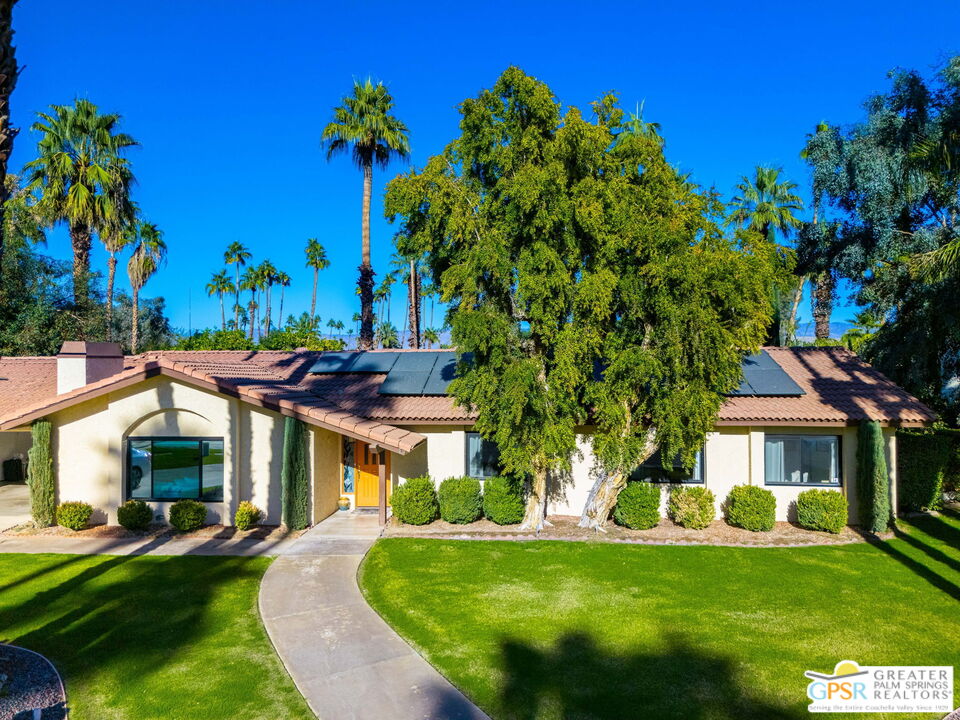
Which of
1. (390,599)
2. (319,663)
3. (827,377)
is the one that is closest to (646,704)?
(319,663)

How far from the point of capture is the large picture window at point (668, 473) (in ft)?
52.9

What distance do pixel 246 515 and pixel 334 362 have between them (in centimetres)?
679

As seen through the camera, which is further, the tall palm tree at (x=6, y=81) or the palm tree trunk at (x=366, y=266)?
the palm tree trunk at (x=366, y=266)

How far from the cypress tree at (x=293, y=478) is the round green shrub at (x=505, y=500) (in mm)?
4693

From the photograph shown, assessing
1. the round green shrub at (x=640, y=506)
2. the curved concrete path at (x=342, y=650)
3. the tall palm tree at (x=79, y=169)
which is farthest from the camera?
the tall palm tree at (x=79, y=169)

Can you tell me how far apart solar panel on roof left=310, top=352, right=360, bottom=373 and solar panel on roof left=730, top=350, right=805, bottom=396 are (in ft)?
39.4

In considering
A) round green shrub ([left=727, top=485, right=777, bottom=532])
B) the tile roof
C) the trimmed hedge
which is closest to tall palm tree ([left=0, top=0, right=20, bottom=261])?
the tile roof

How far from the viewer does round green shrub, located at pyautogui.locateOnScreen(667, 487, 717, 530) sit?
15.2m

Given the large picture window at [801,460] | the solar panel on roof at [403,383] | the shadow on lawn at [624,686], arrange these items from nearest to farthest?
1. the shadow on lawn at [624,686]
2. the large picture window at [801,460]
3. the solar panel on roof at [403,383]

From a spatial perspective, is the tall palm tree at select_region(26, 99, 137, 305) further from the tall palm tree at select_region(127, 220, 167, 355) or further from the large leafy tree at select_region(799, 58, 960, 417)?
the large leafy tree at select_region(799, 58, 960, 417)

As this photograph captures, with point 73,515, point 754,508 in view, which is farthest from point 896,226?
point 73,515

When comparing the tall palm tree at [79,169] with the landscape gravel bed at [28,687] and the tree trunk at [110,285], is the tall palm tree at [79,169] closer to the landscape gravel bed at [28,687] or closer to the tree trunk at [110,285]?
the tree trunk at [110,285]

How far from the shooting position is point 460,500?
50.6 ft

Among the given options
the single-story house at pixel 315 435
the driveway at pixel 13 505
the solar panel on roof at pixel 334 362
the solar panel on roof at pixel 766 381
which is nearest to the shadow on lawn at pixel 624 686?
the single-story house at pixel 315 435
